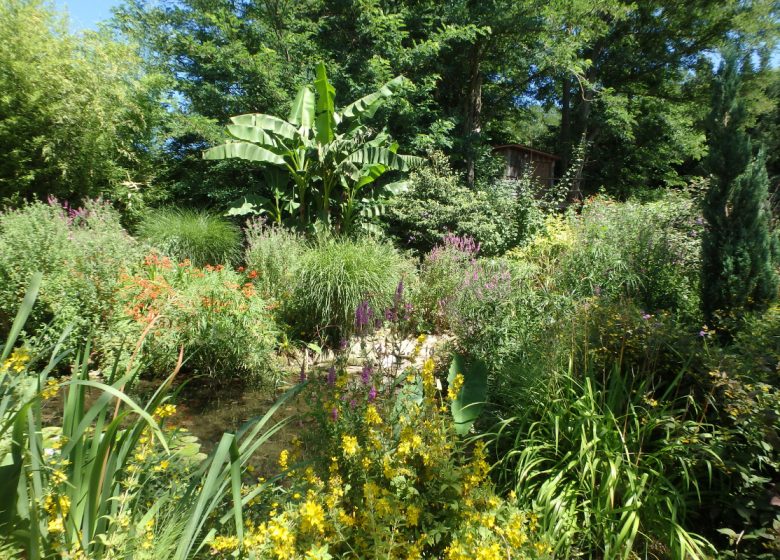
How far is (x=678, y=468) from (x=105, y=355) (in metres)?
4.64

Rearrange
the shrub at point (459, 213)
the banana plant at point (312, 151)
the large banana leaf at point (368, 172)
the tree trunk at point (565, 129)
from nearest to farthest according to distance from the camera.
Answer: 1. the banana plant at point (312, 151)
2. the large banana leaf at point (368, 172)
3. the shrub at point (459, 213)
4. the tree trunk at point (565, 129)

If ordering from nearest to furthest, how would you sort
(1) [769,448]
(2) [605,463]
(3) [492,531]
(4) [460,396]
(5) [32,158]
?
1. (3) [492,531]
2. (1) [769,448]
3. (2) [605,463]
4. (4) [460,396]
5. (5) [32,158]

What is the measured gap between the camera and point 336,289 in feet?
18.2

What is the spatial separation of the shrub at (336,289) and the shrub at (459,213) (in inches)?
128

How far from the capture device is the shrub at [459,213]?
8.89 metres

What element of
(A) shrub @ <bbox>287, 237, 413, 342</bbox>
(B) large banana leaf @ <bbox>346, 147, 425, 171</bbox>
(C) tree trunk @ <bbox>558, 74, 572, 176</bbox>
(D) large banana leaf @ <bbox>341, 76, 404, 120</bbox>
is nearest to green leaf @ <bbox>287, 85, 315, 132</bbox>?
(D) large banana leaf @ <bbox>341, 76, 404, 120</bbox>

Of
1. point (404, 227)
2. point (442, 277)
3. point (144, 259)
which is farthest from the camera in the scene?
point (404, 227)

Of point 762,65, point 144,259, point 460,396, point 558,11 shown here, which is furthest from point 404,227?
point 762,65

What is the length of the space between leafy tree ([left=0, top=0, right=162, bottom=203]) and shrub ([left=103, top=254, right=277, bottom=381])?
18.2 ft

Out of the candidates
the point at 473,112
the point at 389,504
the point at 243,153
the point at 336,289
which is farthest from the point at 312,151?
the point at 389,504

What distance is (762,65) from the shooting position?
46.3ft

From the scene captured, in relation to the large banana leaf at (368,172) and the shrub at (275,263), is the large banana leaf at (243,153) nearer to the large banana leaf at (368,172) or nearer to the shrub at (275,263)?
the large banana leaf at (368,172)

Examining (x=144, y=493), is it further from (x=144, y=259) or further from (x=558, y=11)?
(x=558, y=11)

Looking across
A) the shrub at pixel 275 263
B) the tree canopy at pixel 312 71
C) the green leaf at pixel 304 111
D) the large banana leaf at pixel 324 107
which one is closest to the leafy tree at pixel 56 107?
the tree canopy at pixel 312 71
